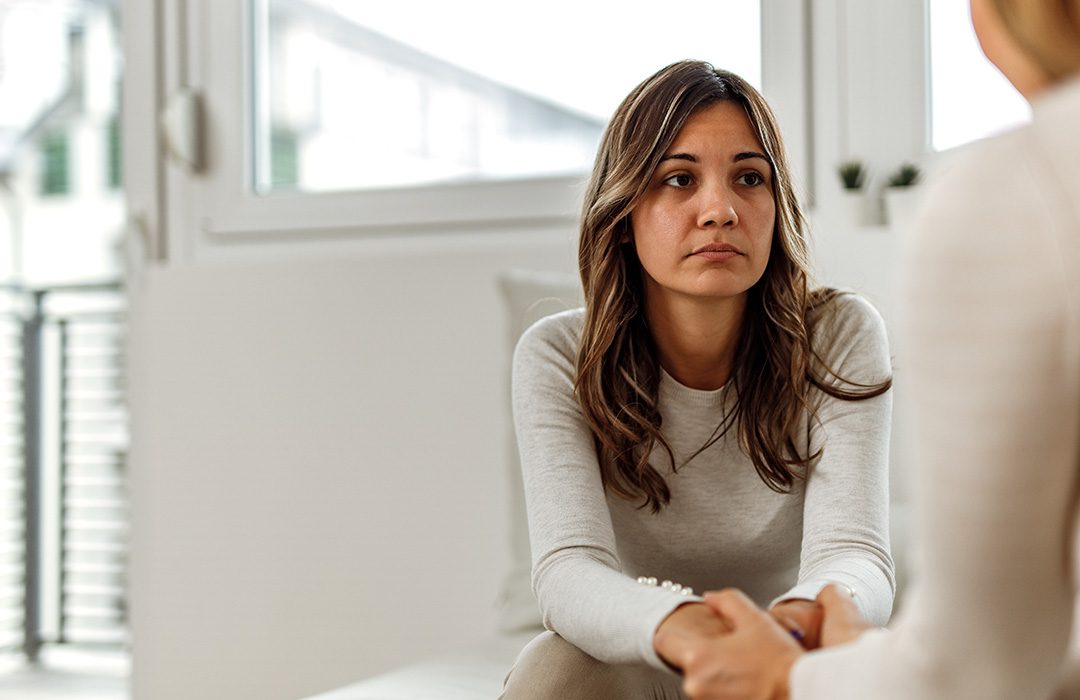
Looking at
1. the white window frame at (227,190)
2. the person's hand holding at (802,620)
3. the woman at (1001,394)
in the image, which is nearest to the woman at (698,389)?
the person's hand holding at (802,620)

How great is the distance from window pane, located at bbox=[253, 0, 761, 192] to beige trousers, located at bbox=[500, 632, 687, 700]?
4.33 ft

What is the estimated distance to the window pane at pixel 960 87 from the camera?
2.04 m

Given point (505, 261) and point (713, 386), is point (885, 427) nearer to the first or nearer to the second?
point (713, 386)

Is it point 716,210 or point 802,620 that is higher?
point 716,210

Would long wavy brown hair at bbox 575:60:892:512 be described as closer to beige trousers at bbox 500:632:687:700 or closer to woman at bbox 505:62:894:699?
woman at bbox 505:62:894:699

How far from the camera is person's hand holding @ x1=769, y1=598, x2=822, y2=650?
3.31ft

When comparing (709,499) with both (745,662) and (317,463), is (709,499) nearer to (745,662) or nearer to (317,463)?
(745,662)

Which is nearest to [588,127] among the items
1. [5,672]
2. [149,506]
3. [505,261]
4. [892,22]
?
[505,261]

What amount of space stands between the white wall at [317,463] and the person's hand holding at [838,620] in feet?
4.20

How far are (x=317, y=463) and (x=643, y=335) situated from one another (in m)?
1.13

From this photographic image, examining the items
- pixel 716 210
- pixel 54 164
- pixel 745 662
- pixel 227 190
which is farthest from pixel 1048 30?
pixel 54 164

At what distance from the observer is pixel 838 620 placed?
974mm

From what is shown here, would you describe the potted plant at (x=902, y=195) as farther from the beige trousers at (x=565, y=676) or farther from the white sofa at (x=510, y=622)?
the beige trousers at (x=565, y=676)

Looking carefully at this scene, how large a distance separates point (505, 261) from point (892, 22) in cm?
82
